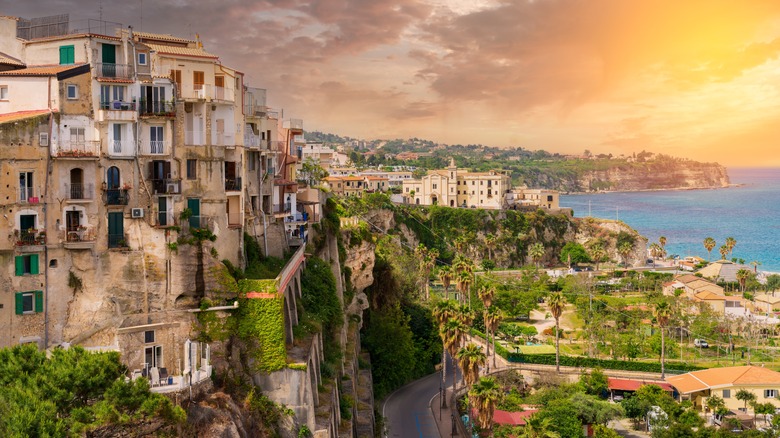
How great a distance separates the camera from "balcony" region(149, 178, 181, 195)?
3158 cm

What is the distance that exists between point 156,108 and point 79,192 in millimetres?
4774

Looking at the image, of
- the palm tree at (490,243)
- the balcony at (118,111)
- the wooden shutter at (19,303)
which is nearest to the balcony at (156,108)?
the balcony at (118,111)

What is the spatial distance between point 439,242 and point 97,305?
92.2 m

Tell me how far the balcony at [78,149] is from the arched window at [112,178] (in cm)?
91

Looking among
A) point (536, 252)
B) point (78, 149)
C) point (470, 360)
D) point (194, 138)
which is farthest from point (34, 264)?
point (536, 252)

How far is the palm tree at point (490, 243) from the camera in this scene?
117 meters

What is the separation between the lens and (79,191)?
99.6 ft

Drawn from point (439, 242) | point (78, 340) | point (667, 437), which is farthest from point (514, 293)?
point (78, 340)

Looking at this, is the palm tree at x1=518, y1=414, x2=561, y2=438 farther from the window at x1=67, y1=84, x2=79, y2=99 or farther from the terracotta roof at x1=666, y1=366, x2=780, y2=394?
the window at x1=67, y1=84, x2=79, y2=99

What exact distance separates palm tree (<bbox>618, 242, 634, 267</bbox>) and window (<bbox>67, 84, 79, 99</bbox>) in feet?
342

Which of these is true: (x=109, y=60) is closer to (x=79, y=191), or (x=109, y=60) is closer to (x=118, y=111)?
(x=118, y=111)

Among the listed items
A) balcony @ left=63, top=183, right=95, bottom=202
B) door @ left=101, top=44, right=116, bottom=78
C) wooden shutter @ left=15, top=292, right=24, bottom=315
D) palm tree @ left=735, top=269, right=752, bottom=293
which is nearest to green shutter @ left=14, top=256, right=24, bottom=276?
wooden shutter @ left=15, top=292, right=24, bottom=315

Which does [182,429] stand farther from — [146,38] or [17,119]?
[146,38]

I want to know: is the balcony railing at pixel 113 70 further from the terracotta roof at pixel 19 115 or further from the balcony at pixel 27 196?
the balcony at pixel 27 196
